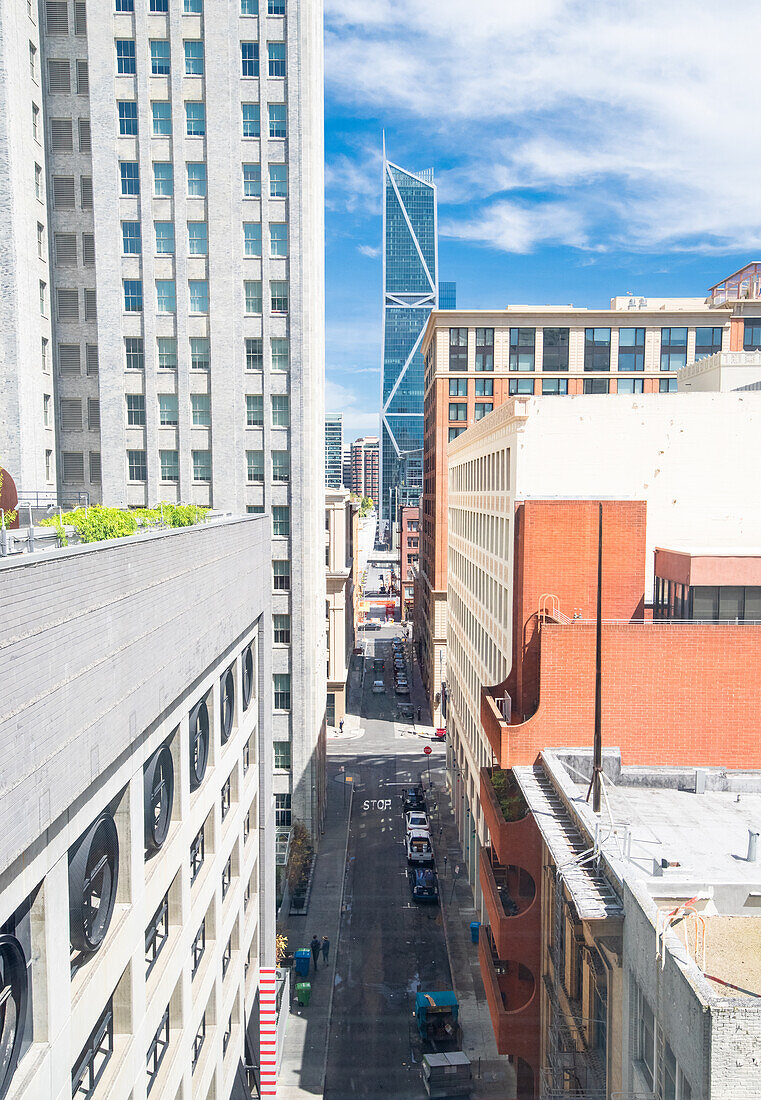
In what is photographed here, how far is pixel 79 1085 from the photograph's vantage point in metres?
13.3

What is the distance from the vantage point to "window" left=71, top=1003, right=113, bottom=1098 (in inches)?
523

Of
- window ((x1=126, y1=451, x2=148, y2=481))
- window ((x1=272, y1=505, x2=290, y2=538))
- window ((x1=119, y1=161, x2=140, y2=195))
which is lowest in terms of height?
window ((x1=272, y1=505, x2=290, y2=538))

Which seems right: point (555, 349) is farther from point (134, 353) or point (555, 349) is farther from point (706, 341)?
point (134, 353)

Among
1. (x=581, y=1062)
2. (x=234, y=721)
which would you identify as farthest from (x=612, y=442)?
(x=581, y=1062)

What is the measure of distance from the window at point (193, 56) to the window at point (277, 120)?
4593mm

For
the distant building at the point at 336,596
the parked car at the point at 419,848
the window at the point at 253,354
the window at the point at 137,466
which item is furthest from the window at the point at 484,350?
the parked car at the point at 419,848

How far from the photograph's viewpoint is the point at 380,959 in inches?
1607

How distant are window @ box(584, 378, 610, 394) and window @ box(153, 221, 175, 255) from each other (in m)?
45.6

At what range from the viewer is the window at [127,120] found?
47.3 meters

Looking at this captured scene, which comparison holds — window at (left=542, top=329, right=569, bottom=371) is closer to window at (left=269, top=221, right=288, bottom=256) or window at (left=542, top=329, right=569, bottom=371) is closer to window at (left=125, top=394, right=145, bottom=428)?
window at (left=269, top=221, right=288, bottom=256)

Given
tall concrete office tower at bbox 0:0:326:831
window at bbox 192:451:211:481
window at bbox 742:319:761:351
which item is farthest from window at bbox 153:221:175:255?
window at bbox 742:319:761:351

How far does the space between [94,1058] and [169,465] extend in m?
39.1

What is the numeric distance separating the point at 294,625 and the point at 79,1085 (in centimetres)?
3779

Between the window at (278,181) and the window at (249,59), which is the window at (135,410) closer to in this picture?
the window at (278,181)
